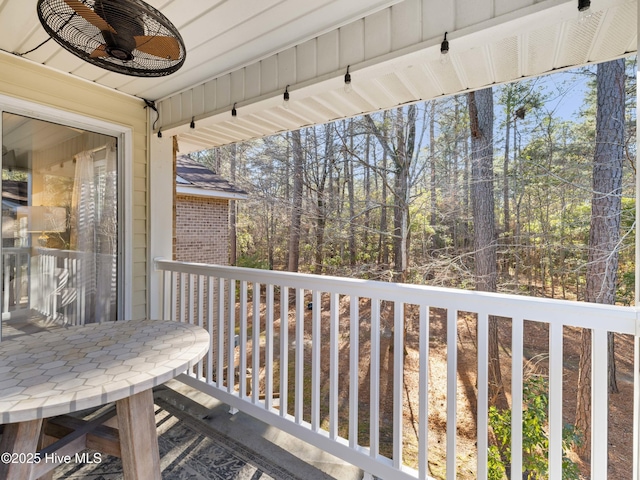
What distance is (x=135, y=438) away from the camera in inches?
50.3

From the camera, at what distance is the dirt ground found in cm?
439

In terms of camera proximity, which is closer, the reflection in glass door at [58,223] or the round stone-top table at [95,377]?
the round stone-top table at [95,377]

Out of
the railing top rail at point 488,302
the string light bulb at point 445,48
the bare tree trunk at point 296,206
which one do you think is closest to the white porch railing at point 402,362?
the railing top rail at point 488,302

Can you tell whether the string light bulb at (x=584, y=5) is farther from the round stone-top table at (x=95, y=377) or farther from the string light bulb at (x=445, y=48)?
the round stone-top table at (x=95, y=377)

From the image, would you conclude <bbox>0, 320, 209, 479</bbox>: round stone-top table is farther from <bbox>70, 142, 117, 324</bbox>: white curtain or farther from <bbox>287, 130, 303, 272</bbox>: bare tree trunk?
<bbox>287, 130, 303, 272</bbox>: bare tree trunk

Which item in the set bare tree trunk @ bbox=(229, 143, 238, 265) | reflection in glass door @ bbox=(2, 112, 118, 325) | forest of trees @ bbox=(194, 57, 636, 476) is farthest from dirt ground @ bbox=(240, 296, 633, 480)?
bare tree trunk @ bbox=(229, 143, 238, 265)

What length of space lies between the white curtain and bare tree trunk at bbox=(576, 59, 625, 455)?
588 centimetres

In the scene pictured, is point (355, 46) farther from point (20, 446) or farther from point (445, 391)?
point (445, 391)

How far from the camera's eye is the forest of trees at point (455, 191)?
5.32m

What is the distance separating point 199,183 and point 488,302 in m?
6.50

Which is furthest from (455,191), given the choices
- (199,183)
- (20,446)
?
(20,446)

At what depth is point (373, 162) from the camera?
777 centimetres

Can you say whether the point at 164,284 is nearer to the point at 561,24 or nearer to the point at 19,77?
the point at 19,77

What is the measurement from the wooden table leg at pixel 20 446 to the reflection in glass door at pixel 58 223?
1607mm
